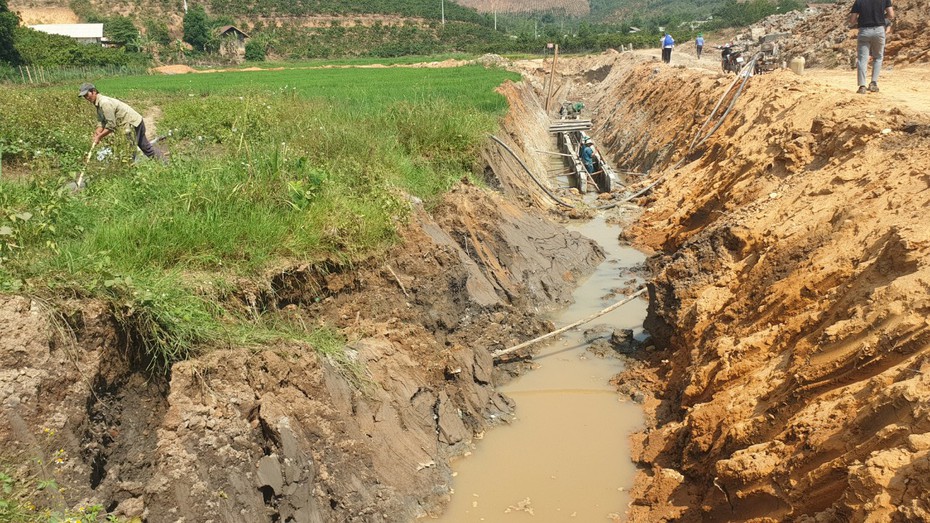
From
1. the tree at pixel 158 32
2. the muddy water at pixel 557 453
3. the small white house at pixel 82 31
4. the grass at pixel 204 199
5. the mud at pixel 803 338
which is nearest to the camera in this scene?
the mud at pixel 803 338

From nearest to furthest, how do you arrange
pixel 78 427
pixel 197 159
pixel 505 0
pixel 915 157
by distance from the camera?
pixel 78 427 → pixel 915 157 → pixel 197 159 → pixel 505 0

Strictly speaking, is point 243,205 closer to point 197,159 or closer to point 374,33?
point 197,159

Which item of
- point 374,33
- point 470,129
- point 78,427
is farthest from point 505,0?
point 78,427

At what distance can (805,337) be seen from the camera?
220 inches

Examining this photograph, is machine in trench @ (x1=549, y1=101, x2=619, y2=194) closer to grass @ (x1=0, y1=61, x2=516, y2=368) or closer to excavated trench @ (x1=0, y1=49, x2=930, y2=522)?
grass @ (x1=0, y1=61, x2=516, y2=368)

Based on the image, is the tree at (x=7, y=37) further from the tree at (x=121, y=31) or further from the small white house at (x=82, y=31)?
the small white house at (x=82, y=31)

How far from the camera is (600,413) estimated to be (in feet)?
23.4

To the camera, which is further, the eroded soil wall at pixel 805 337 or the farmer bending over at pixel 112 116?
the farmer bending over at pixel 112 116

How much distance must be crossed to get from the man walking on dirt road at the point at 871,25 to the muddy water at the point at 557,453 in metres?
6.58

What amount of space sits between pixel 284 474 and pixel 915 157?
6955 millimetres

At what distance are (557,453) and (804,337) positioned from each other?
2387mm

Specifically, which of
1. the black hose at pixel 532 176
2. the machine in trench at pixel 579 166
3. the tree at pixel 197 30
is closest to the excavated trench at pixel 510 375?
the black hose at pixel 532 176

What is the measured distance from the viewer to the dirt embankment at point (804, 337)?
162 inches

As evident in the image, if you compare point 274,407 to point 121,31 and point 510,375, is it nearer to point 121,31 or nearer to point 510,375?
point 510,375
